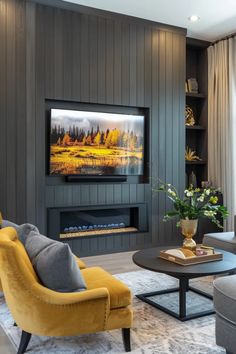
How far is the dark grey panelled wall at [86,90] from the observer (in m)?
4.70

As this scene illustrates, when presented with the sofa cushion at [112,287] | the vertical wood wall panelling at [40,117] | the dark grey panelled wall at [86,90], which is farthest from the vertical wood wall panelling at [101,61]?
the sofa cushion at [112,287]

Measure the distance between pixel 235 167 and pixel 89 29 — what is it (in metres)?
3.11

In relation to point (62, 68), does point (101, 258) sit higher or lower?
lower

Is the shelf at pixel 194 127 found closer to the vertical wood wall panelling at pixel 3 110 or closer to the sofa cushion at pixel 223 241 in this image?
the sofa cushion at pixel 223 241

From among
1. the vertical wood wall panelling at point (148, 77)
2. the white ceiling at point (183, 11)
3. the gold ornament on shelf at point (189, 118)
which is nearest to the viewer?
the white ceiling at point (183, 11)

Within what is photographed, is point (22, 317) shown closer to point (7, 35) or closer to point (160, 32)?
point (7, 35)

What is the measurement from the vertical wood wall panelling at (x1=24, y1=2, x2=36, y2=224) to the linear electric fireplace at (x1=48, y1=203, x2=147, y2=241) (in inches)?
12.1

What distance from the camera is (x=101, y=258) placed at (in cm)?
514

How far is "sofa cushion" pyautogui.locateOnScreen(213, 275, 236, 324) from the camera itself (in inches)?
89.0

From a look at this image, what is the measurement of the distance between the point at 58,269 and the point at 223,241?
2.47 meters

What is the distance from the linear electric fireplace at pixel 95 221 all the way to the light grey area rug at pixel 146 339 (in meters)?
1.80

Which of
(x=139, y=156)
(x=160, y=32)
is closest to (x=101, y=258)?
(x=139, y=156)

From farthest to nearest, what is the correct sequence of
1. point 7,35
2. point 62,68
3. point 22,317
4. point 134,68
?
1. point 134,68
2. point 62,68
3. point 7,35
4. point 22,317

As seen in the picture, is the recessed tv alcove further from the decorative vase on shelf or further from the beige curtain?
the decorative vase on shelf
